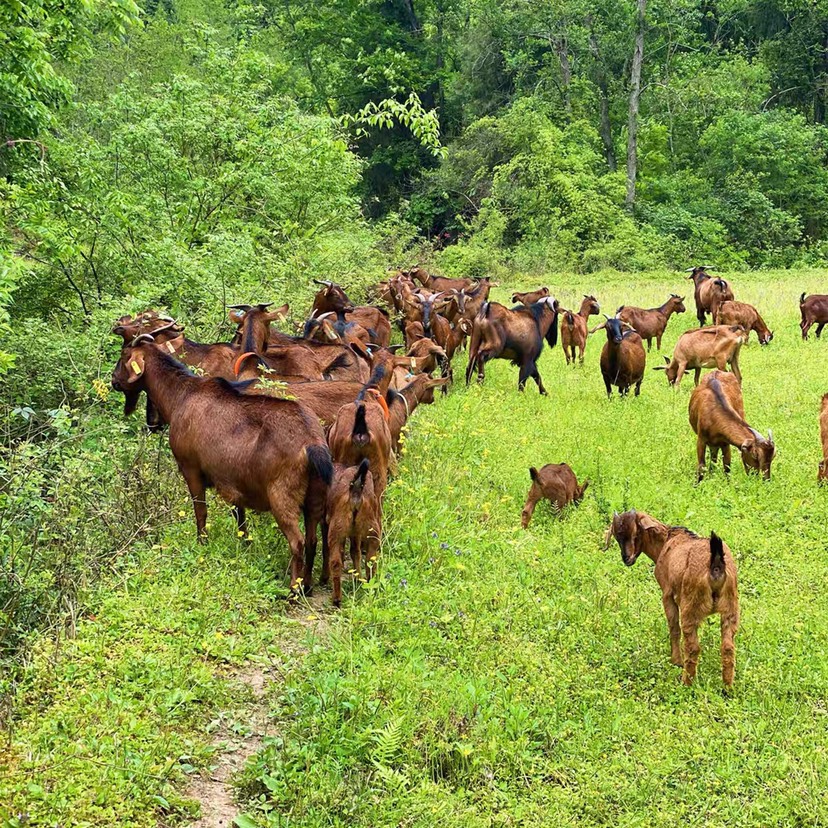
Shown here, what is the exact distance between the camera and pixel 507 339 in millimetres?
13953

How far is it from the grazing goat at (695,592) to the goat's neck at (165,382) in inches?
169

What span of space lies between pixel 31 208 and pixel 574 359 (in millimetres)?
10322

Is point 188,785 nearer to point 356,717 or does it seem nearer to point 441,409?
point 356,717

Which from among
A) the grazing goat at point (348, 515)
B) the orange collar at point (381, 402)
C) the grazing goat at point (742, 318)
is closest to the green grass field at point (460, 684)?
the grazing goat at point (348, 515)

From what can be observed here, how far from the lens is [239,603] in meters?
6.31

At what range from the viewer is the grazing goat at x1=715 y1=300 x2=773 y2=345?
1752 centimetres

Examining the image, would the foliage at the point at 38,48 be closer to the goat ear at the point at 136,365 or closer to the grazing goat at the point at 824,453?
the goat ear at the point at 136,365

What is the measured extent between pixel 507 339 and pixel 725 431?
16.4 ft

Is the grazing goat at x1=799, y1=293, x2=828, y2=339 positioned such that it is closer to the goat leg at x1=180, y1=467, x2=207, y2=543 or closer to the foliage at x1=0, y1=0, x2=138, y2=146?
the foliage at x1=0, y1=0, x2=138, y2=146

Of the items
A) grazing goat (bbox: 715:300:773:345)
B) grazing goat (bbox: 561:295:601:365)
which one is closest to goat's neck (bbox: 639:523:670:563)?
grazing goat (bbox: 561:295:601:365)

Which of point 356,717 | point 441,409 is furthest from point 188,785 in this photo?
point 441,409

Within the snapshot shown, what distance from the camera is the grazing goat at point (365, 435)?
23.4ft

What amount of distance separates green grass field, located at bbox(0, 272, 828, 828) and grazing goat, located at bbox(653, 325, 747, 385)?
433 cm

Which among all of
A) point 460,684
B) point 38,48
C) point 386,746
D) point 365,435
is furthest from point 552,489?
point 38,48
